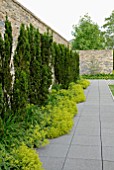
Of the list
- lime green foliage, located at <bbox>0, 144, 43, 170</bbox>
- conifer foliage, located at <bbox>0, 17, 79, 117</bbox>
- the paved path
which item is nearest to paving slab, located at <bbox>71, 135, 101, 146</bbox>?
the paved path

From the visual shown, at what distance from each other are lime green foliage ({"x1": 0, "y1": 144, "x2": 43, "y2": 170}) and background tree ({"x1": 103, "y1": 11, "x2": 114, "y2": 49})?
1180 inches

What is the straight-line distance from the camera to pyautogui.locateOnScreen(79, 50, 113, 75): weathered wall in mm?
19094

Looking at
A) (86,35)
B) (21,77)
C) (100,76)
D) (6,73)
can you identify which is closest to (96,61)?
(100,76)

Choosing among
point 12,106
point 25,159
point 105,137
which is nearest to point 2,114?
point 12,106

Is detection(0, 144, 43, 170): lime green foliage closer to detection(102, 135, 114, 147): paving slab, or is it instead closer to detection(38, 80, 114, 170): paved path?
detection(38, 80, 114, 170): paved path

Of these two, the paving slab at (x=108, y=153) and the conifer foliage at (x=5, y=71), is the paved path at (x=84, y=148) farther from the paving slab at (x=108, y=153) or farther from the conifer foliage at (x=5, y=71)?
the conifer foliage at (x=5, y=71)

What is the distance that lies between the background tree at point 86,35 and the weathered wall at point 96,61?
4689 millimetres

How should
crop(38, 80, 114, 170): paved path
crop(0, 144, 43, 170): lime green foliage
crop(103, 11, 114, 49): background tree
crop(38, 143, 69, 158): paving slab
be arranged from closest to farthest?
crop(0, 144, 43, 170): lime green foliage < crop(38, 80, 114, 170): paved path < crop(38, 143, 69, 158): paving slab < crop(103, 11, 114, 49): background tree

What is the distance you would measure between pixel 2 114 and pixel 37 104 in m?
1.73

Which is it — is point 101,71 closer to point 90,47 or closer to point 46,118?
point 90,47

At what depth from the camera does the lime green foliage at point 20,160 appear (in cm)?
260

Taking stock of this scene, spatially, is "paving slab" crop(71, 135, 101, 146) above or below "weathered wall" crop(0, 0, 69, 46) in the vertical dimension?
below

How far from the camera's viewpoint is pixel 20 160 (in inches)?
106

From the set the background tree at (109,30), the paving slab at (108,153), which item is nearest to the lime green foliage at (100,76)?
the background tree at (109,30)
